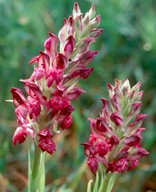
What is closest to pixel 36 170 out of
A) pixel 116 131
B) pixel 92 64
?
pixel 116 131

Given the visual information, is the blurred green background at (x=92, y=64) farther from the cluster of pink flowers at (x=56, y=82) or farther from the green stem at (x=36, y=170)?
the cluster of pink flowers at (x=56, y=82)

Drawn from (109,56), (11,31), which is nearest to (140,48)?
(109,56)

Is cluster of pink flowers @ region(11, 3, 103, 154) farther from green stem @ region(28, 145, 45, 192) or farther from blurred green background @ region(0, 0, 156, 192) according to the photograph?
blurred green background @ region(0, 0, 156, 192)

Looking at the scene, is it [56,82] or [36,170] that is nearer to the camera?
[56,82]

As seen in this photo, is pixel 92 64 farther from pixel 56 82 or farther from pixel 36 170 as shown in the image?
pixel 56 82

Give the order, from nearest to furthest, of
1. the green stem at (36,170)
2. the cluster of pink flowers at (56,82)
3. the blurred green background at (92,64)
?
1. the cluster of pink flowers at (56,82)
2. the green stem at (36,170)
3. the blurred green background at (92,64)

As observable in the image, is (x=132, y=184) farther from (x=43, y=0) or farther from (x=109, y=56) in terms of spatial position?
(x=43, y=0)

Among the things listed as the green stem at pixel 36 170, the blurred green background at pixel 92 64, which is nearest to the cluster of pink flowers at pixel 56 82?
the green stem at pixel 36 170
